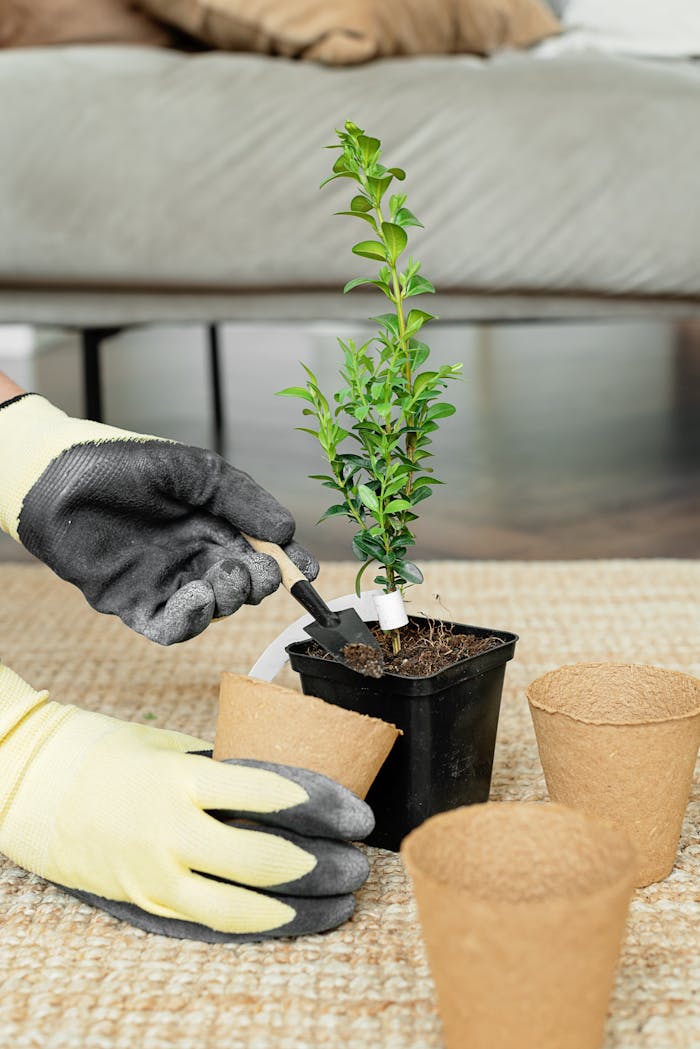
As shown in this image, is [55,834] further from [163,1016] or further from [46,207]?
[46,207]

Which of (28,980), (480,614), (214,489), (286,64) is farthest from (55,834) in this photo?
(286,64)

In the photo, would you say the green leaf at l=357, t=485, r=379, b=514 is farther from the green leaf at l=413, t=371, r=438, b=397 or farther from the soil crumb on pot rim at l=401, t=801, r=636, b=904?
the soil crumb on pot rim at l=401, t=801, r=636, b=904

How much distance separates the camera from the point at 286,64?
167 cm

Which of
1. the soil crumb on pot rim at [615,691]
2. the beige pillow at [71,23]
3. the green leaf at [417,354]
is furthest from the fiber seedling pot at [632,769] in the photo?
the beige pillow at [71,23]

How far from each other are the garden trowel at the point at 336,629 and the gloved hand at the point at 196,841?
97mm

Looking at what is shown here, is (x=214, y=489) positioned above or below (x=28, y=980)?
above

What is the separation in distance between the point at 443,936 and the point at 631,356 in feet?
10.9

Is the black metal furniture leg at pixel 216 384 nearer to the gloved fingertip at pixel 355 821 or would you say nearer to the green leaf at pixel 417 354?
the green leaf at pixel 417 354

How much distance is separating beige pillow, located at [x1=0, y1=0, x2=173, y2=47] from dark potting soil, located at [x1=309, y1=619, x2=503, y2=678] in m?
1.49

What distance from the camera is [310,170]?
5.33ft

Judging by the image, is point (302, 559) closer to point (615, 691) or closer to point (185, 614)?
point (185, 614)

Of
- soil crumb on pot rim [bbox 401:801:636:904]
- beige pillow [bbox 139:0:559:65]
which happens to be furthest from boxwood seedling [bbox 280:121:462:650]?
beige pillow [bbox 139:0:559:65]

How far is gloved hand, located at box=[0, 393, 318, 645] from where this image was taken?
0.79 metres

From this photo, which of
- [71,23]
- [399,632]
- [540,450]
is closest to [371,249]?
[399,632]
